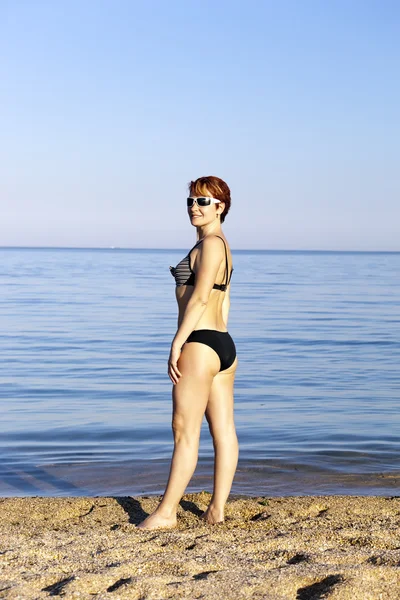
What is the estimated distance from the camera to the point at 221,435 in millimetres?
5160

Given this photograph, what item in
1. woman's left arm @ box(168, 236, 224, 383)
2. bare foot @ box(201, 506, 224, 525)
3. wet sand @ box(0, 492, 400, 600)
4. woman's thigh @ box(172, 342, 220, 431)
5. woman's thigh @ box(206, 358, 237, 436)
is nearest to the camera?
wet sand @ box(0, 492, 400, 600)

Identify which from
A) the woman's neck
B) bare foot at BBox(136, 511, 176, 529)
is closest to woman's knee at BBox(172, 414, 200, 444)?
bare foot at BBox(136, 511, 176, 529)

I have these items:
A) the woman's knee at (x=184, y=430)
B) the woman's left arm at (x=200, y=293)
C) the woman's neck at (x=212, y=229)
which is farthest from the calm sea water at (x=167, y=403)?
the woman's neck at (x=212, y=229)

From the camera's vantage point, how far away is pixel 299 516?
5.43 meters

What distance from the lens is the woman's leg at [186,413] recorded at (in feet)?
15.9

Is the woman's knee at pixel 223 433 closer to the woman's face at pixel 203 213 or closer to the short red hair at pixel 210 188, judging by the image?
the woman's face at pixel 203 213

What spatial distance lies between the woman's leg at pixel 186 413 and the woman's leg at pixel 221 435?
17cm

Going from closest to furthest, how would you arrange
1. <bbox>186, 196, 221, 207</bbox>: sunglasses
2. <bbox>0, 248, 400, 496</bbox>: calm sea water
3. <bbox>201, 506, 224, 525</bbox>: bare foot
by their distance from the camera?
<bbox>186, 196, 221, 207</bbox>: sunglasses
<bbox>201, 506, 224, 525</bbox>: bare foot
<bbox>0, 248, 400, 496</bbox>: calm sea water

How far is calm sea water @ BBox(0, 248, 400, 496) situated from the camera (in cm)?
769

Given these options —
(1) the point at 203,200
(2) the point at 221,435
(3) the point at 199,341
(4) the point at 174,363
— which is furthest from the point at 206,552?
(1) the point at 203,200

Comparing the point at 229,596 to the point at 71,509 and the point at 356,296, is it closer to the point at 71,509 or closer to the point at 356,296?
the point at 71,509

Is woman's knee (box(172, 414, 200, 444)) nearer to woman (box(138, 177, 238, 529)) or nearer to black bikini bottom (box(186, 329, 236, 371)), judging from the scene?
woman (box(138, 177, 238, 529))

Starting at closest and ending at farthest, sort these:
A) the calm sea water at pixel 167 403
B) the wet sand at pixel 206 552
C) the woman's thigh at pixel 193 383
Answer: the wet sand at pixel 206 552 < the woman's thigh at pixel 193 383 < the calm sea water at pixel 167 403

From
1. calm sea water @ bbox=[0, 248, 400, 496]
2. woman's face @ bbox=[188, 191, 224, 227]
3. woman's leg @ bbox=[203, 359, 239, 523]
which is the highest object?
woman's face @ bbox=[188, 191, 224, 227]
